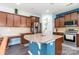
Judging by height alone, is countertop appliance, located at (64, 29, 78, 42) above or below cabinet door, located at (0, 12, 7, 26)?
below

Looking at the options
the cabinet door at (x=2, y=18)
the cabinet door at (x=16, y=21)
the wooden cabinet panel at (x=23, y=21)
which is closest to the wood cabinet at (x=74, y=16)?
the wooden cabinet panel at (x=23, y=21)

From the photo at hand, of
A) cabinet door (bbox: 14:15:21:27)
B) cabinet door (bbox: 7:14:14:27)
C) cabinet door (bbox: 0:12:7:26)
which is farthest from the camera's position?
cabinet door (bbox: 14:15:21:27)

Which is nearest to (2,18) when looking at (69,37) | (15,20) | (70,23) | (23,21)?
(15,20)

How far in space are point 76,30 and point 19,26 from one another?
2221 millimetres

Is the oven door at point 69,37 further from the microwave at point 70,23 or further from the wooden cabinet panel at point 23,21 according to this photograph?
the wooden cabinet panel at point 23,21

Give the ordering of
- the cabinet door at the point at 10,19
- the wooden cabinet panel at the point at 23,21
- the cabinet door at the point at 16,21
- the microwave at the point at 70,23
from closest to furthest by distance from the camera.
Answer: the cabinet door at the point at 10,19
the cabinet door at the point at 16,21
the microwave at the point at 70,23
the wooden cabinet panel at the point at 23,21

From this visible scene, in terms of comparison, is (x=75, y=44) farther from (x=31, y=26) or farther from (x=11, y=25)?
(x=11, y=25)

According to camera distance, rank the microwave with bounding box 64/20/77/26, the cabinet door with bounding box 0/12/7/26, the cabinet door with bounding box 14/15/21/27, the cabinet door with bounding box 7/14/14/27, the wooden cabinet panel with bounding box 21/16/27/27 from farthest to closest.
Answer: the wooden cabinet panel with bounding box 21/16/27/27, the microwave with bounding box 64/20/77/26, the cabinet door with bounding box 14/15/21/27, the cabinet door with bounding box 7/14/14/27, the cabinet door with bounding box 0/12/7/26

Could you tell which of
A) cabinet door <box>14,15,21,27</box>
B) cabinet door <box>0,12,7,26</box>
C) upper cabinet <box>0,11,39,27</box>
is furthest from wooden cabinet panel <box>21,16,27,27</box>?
cabinet door <box>0,12,7,26</box>

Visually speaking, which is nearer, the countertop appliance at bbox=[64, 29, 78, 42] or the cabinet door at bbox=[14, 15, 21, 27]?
the countertop appliance at bbox=[64, 29, 78, 42]

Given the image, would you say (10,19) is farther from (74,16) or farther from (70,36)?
(74,16)

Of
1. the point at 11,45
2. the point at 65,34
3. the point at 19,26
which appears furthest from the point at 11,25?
the point at 65,34

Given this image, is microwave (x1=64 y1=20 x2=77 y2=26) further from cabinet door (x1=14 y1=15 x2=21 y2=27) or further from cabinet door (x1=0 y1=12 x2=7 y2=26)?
cabinet door (x1=0 y1=12 x2=7 y2=26)
